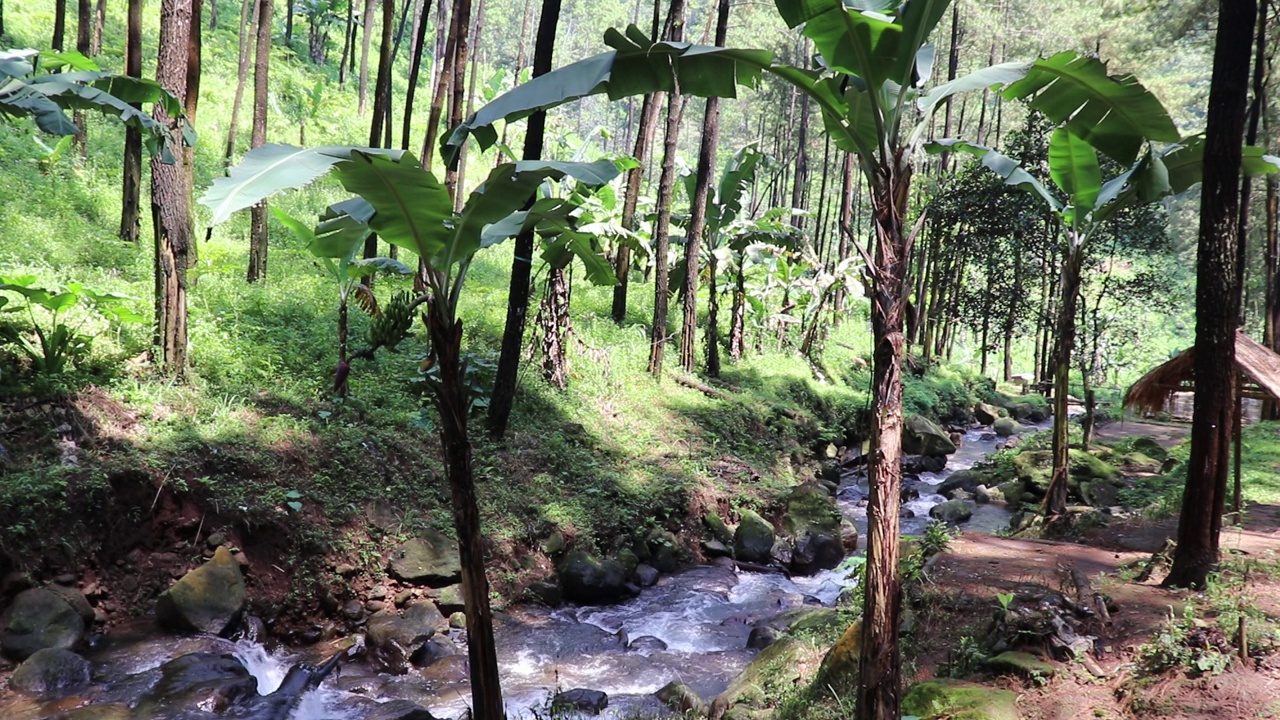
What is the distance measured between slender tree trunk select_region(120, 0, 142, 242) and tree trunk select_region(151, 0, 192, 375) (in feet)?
1.90

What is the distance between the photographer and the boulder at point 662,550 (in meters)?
10.4

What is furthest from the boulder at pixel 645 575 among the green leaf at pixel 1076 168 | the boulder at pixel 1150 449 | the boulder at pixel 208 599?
the boulder at pixel 1150 449

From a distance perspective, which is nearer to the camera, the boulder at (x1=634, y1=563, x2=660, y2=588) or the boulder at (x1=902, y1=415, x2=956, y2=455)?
the boulder at (x1=634, y1=563, x2=660, y2=588)

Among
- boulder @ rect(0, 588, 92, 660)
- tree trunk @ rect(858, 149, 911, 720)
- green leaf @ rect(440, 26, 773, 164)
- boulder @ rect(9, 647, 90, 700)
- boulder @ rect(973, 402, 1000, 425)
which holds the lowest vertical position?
boulder @ rect(9, 647, 90, 700)

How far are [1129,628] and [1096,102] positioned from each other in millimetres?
3772

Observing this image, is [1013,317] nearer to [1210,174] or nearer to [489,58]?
[1210,174]

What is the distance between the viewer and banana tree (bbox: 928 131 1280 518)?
7293mm

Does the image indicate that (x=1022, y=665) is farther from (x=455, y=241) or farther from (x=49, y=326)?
(x=49, y=326)

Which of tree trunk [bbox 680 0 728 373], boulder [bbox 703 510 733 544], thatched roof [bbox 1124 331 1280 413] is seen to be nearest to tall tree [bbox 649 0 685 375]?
tree trunk [bbox 680 0 728 373]

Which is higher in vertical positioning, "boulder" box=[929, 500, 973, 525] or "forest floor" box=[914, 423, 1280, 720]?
"forest floor" box=[914, 423, 1280, 720]

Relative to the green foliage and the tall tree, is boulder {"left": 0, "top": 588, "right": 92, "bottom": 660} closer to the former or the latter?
the green foliage

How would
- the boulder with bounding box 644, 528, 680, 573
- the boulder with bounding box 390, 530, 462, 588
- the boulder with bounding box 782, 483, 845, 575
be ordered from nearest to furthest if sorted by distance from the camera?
the boulder with bounding box 390, 530, 462, 588 < the boulder with bounding box 644, 528, 680, 573 < the boulder with bounding box 782, 483, 845, 575

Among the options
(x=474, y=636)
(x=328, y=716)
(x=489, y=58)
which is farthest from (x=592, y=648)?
(x=489, y=58)

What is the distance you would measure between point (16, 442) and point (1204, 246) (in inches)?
396
